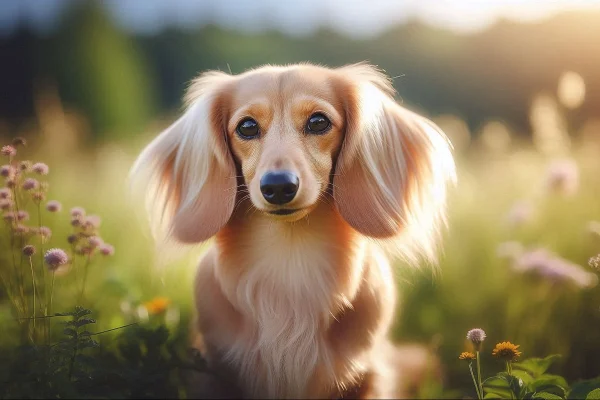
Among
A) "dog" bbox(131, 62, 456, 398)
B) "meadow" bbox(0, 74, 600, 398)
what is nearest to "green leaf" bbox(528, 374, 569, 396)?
"meadow" bbox(0, 74, 600, 398)

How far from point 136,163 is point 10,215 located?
0.63m

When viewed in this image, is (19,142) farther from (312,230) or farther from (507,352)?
(507,352)

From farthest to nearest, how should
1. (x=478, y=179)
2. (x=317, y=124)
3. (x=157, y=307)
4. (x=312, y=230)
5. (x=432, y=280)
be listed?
(x=478, y=179)
(x=432, y=280)
(x=157, y=307)
(x=312, y=230)
(x=317, y=124)

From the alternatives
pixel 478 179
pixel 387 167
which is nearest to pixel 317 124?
pixel 387 167

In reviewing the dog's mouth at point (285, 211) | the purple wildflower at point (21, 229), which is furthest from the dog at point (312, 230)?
the purple wildflower at point (21, 229)

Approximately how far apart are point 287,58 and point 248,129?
3.63 m

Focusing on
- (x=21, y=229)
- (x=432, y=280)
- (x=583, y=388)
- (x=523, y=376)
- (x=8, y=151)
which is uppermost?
(x=8, y=151)

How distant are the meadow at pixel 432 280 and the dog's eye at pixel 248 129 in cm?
62

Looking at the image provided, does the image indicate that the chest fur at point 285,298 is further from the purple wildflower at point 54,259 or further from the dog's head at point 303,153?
the purple wildflower at point 54,259

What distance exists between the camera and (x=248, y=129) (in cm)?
241

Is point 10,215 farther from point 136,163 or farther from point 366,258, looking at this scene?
point 366,258

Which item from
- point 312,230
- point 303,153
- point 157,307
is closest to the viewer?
point 303,153

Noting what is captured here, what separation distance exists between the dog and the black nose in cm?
28

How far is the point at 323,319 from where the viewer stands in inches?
98.7
